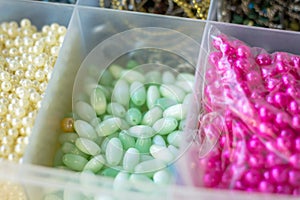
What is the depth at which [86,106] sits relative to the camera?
1081 mm

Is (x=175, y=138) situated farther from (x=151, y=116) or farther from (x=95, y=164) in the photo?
(x=95, y=164)

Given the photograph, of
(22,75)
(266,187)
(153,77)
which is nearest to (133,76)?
(153,77)

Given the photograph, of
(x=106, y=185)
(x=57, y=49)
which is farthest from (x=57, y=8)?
(x=106, y=185)

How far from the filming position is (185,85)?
1131 mm

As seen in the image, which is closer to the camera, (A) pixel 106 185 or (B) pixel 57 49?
(A) pixel 106 185

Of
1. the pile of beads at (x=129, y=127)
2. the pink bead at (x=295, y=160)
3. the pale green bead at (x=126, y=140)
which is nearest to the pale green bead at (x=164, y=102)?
the pile of beads at (x=129, y=127)

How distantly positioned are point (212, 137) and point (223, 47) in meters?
0.19

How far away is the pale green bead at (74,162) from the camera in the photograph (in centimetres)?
102

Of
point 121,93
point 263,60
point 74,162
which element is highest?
point 263,60

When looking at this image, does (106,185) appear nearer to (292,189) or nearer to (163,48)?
(292,189)

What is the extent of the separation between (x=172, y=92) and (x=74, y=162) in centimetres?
27

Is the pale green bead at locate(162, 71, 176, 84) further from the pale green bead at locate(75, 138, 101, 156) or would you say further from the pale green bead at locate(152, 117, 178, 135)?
the pale green bead at locate(75, 138, 101, 156)

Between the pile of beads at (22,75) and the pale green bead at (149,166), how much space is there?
235 millimetres

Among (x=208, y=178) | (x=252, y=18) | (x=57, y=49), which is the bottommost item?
(x=208, y=178)
